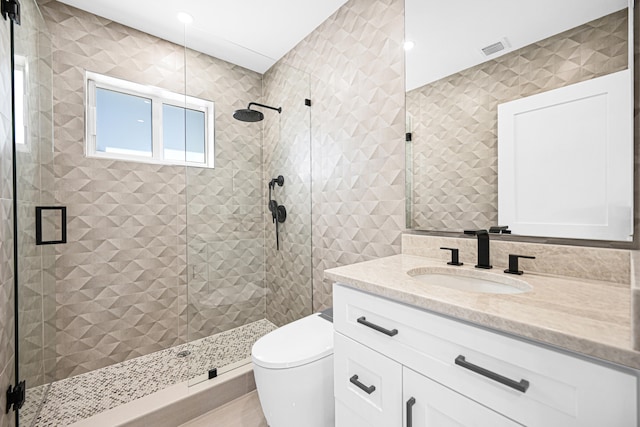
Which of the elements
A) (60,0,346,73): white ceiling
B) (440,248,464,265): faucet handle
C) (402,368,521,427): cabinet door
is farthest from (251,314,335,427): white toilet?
(60,0,346,73): white ceiling

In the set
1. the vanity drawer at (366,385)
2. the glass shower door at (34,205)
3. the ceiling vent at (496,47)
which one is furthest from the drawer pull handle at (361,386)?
the glass shower door at (34,205)

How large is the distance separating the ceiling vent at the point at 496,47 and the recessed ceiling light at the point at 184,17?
2.01 m

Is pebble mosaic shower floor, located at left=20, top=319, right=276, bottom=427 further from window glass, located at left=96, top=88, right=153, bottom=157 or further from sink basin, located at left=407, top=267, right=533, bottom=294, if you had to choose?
window glass, located at left=96, top=88, right=153, bottom=157

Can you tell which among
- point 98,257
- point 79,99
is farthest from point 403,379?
point 79,99

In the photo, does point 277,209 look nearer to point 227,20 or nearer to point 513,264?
point 227,20

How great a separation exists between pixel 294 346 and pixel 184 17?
7.84ft

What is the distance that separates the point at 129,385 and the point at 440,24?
2.83 metres

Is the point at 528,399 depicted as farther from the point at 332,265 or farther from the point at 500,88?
the point at 332,265

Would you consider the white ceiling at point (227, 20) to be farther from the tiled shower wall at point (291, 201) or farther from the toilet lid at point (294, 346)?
the toilet lid at point (294, 346)

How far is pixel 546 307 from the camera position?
0.68 meters

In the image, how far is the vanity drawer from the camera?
85cm

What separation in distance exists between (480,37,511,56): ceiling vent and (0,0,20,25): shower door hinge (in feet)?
7.02

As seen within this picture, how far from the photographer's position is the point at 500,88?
118 cm

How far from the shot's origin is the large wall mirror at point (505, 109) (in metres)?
0.94
